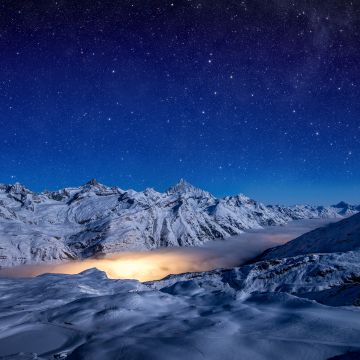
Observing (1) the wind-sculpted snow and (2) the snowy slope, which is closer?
(1) the wind-sculpted snow

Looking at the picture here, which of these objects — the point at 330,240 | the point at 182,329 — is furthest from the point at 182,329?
the point at 330,240

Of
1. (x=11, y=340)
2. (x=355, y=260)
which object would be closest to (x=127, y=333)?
(x=11, y=340)

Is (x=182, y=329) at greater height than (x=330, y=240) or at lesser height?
lesser

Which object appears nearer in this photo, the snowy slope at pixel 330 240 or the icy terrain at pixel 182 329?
the icy terrain at pixel 182 329

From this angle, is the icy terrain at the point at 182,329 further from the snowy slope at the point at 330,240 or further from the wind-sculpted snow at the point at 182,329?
the snowy slope at the point at 330,240

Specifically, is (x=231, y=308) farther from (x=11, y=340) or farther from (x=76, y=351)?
(x=11, y=340)

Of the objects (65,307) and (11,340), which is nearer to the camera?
(11,340)

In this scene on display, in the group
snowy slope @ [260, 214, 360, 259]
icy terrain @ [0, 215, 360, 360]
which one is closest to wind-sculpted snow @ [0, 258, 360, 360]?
icy terrain @ [0, 215, 360, 360]

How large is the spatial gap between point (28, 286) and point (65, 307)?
49.9 ft

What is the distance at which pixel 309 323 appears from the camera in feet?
29.4

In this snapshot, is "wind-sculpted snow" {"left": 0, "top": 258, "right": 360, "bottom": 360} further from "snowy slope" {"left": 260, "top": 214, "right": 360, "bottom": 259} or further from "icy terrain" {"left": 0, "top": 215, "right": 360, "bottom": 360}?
"snowy slope" {"left": 260, "top": 214, "right": 360, "bottom": 259}

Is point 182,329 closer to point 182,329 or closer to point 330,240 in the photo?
point 182,329

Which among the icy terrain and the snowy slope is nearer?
the icy terrain

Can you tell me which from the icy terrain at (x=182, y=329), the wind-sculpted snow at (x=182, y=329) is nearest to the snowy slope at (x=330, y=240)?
the icy terrain at (x=182, y=329)
